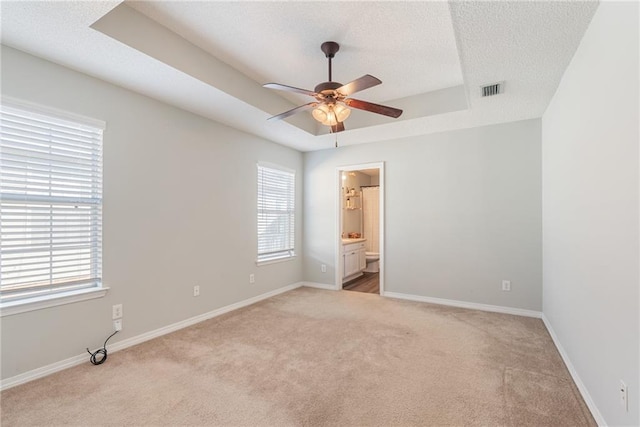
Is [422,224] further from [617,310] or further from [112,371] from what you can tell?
[112,371]

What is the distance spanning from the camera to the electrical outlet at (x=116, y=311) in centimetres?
271

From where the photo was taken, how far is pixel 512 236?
12.3ft

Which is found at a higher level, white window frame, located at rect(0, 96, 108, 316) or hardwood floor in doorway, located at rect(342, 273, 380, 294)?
white window frame, located at rect(0, 96, 108, 316)

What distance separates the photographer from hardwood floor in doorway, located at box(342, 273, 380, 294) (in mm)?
5090

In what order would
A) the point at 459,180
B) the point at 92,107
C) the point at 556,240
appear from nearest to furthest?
the point at 92,107 < the point at 556,240 < the point at 459,180

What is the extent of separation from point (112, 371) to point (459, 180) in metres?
4.36

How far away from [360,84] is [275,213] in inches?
118

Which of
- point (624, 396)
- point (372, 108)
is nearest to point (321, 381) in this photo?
point (624, 396)

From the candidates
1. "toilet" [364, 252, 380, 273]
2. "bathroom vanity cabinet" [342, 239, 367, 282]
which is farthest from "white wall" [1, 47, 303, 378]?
"toilet" [364, 252, 380, 273]

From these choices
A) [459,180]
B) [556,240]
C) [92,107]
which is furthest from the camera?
[459,180]

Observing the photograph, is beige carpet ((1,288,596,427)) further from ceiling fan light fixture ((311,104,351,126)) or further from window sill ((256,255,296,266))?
ceiling fan light fixture ((311,104,351,126))

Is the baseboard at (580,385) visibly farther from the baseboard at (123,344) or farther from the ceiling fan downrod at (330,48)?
the baseboard at (123,344)

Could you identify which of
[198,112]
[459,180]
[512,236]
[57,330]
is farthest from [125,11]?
[512,236]

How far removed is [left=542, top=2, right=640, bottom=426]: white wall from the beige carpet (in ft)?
1.31
